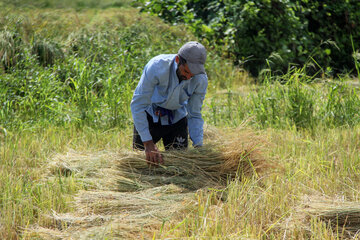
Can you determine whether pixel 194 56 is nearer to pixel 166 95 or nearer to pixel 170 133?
pixel 166 95

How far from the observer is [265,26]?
819 centimetres

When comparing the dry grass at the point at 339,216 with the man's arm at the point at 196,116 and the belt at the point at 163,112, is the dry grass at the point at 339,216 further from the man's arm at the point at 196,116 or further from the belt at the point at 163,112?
the belt at the point at 163,112

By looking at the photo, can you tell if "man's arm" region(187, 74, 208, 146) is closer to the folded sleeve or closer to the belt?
the belt

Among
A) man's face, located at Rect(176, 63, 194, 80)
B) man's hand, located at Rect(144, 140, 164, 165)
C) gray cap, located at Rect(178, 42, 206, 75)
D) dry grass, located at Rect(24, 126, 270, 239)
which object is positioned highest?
gray cap, located at Rect(178, 42, 206, 75)

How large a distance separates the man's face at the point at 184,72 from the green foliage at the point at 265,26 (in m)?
4.46

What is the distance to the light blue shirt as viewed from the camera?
339 cm

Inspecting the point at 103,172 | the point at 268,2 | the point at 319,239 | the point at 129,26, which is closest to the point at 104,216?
the point at 103,172

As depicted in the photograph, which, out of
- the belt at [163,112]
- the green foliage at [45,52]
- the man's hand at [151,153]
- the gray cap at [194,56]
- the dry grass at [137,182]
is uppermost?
the gray cap at [194,56]

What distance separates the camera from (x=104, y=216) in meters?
2.92

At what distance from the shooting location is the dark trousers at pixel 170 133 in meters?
3.79

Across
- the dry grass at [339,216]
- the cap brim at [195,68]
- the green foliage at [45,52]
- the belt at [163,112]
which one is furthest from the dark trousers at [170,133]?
the green foliage at [45,52]

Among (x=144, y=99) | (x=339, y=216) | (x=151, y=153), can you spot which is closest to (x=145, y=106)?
(x=144, y=99)

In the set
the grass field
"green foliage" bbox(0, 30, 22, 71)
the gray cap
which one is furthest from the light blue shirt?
"green foliage" bbox(0, 30, 22, 71)

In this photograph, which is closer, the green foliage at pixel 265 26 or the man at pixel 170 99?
the man at pixel 170 99
